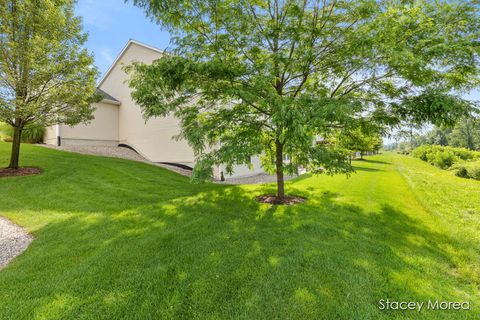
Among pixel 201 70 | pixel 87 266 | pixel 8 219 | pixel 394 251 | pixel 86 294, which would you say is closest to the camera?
pixel 86 294

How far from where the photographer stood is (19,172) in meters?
8.86

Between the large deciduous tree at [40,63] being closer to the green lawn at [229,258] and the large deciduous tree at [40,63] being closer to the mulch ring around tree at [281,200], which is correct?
the green lawn at [229,258]

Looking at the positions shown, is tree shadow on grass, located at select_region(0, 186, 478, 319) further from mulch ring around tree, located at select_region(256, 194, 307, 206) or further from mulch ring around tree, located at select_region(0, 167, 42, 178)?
mulch ring around tree, located at select_region(0, 167, 42, 178)

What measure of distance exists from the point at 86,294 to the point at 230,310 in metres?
1.85

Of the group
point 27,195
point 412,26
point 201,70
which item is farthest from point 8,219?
point 412,26

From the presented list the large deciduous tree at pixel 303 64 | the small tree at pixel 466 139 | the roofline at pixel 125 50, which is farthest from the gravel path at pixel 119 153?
the small tree at pixel 466 139

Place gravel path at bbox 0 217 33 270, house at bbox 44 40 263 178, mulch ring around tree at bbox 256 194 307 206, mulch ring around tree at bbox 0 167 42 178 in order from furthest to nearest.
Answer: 1. house at bbox 44 40 263 178
2. mulch ring around tree at bbox 0 167 42 178
3. mulch ring around tree at bbox 256 194 307 206
4. gravel path at bbox 0 217 33 270

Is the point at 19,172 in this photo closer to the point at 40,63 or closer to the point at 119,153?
the point at 40,63

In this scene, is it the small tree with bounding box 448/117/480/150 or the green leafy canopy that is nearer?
the green leafy canopy

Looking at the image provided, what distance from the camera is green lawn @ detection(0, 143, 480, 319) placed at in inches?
103

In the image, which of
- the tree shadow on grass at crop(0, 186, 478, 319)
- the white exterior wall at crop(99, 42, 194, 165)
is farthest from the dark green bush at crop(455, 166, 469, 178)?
the white exterior wall at crop(99, 42, 194, 165)

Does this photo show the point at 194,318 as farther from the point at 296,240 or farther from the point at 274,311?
the point at 296,240

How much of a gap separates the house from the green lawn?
7122mm

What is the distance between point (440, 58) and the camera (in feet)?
13.9
